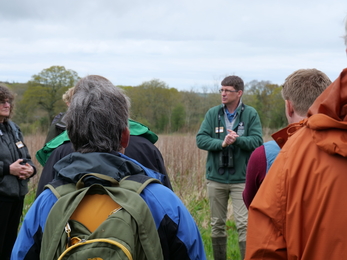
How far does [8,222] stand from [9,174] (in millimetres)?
497

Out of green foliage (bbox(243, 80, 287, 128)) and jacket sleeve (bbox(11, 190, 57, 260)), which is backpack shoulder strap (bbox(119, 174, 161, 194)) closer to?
jacket sleeve (bbox(11, 190, 57, 260))

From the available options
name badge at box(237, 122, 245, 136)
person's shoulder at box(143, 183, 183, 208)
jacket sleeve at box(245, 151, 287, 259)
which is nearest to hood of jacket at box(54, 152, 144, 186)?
person's shoulder at box(143, 183, 183, 208)

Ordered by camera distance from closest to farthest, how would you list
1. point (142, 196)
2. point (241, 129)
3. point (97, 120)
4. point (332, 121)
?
point (332, 121)
point (142, 196)
point (97, 120)
point (241, 129)

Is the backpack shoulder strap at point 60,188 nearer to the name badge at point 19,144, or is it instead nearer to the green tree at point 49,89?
the name badge at point 19,144

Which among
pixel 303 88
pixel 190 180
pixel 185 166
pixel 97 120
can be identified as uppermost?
pixel 303 88

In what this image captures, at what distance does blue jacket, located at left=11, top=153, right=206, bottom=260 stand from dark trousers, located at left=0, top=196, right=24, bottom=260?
2.52 metres

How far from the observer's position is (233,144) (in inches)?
177

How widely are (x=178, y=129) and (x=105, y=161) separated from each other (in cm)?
879

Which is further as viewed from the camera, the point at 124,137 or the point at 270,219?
the point at 124,137

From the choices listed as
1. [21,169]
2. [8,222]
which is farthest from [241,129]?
[8,222]

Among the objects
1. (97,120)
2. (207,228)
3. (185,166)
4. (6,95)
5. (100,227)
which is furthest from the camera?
(185,166)

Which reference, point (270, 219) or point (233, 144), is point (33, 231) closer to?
point (270, 219)

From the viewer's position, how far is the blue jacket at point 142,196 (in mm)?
1501

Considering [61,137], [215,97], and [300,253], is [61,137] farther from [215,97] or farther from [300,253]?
[215,97]
